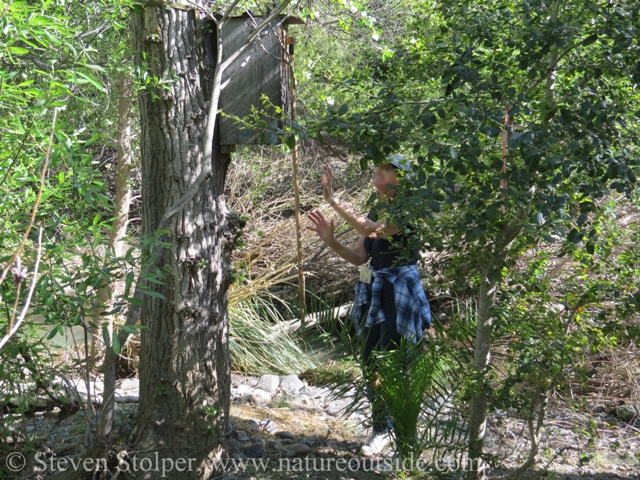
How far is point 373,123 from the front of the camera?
2.47 metres

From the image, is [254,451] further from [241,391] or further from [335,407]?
[241,391]

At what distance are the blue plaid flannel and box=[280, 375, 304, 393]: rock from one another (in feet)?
5.06

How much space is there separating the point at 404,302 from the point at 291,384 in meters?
1.92

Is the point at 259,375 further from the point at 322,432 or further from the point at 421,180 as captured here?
the point at 421,180

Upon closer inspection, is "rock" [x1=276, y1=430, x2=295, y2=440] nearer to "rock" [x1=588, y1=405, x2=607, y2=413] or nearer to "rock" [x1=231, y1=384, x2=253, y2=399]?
"rock" [x1=231, y1=384, x2=253, y2=399]

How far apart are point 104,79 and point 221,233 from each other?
2.91 m

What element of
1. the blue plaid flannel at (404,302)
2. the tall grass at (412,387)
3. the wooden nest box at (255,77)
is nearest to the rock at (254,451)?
the tall grass at (412,387)

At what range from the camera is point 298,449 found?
3.67 metres

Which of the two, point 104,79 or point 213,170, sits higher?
point 104,79

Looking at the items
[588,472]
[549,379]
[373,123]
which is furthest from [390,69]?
[588,472]

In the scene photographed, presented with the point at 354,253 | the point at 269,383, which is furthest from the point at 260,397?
the point at 354,253

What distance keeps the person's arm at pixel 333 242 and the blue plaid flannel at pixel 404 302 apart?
0.18 m

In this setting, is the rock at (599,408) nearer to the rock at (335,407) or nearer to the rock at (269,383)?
the rock at (335,407)

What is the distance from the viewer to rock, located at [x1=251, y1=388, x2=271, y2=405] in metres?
4.68
